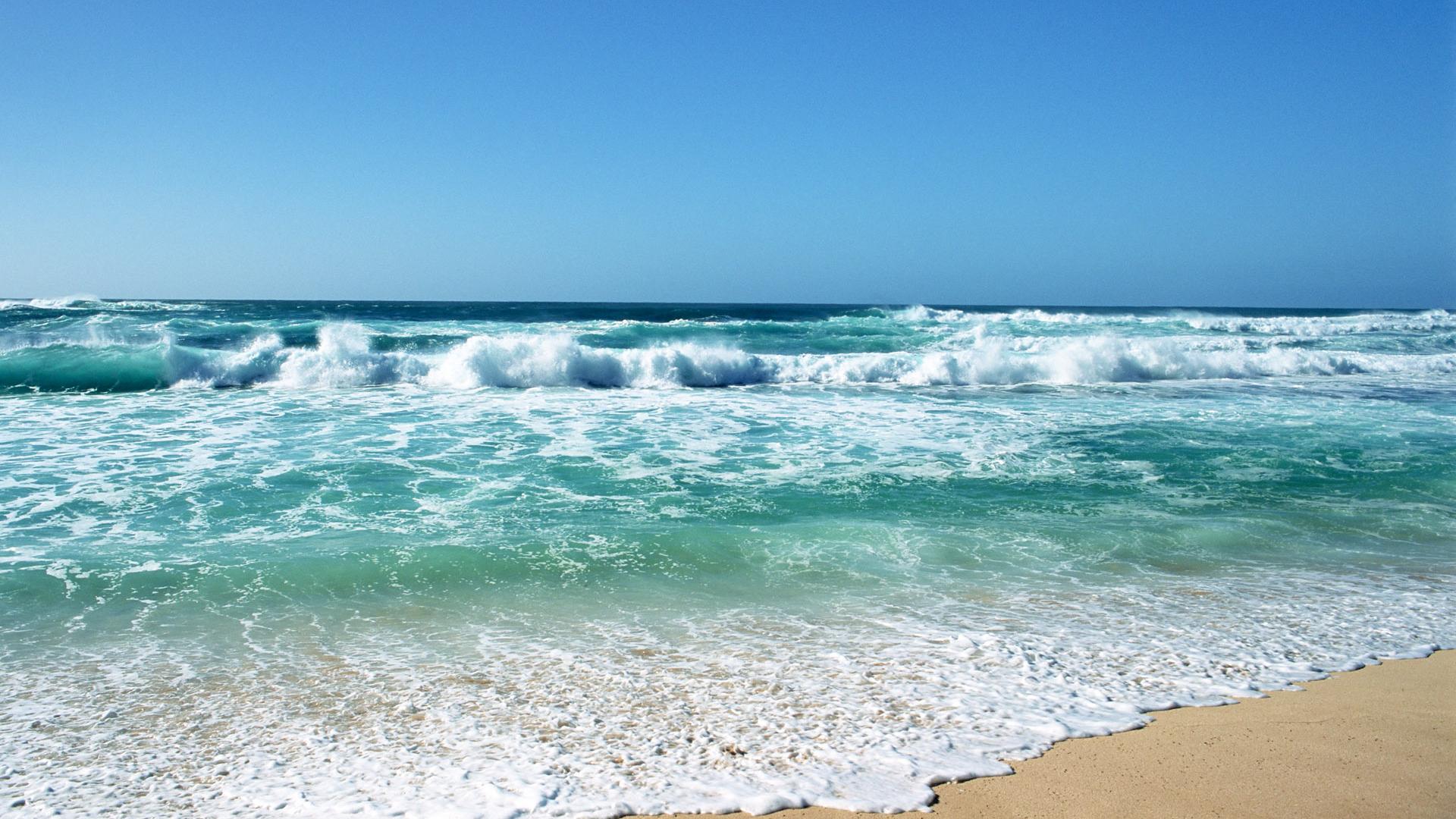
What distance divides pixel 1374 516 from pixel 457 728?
A: 765cm

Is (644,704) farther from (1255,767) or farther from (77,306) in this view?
(77,306)

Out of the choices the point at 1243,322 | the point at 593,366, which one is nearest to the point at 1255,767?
the point at 593,366

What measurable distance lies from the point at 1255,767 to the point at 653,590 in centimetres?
324

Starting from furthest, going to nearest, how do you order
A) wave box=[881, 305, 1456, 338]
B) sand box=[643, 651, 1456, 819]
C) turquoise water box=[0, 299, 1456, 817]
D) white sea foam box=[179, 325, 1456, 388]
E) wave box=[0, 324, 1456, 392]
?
wave box=[881, 305, 1456, 338] < white sea foam box=[179, 325, 1456, 388] < wave box=[0, 324, 1456, 392] < turquoise water box=[0, 299, 1456, 817] < sand box=[643, 651, 1456, 819]

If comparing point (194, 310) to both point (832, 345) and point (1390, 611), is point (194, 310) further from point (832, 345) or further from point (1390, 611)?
point (1390, 611)

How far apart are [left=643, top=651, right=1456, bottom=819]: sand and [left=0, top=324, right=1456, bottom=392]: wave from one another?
48.4 feet

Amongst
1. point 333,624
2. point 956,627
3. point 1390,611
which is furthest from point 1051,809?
point 333,624

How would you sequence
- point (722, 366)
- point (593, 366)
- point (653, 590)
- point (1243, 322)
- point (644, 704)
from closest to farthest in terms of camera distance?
point (644, 704), point (653, 590), point (593, 366), point (722, 366), point (1243, 322)

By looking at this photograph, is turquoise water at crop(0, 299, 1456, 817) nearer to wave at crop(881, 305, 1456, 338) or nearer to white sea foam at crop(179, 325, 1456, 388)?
white sea foam at crop(179, 325, 1456, 388)

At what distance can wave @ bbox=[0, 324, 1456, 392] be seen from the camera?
16844 millimetres

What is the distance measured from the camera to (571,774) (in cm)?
315

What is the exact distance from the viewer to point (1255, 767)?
329cm

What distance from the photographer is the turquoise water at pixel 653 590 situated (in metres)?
3.31

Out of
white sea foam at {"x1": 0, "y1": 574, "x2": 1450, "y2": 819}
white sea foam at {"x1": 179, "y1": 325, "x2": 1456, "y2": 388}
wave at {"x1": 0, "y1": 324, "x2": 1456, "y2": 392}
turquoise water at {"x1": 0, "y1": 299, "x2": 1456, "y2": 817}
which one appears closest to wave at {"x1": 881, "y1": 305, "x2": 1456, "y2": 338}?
white sea foam at {"x1": 179, "y1": 325, "x2": 1456, "y2": 388}
